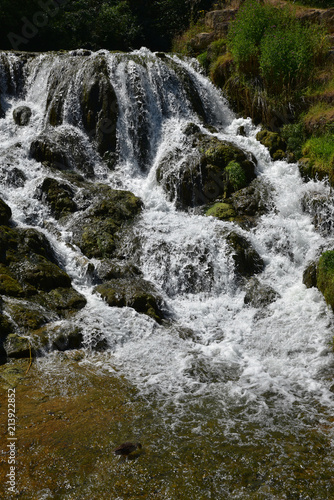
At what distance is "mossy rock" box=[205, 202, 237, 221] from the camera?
432 inches

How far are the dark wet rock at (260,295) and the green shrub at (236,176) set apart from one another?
3.62 m

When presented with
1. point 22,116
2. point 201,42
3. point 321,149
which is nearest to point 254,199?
point 321,149

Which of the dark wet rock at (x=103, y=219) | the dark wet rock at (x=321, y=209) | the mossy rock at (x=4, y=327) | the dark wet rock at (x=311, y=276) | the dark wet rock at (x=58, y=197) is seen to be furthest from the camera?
the dark wet rock at (x=58, y=197)

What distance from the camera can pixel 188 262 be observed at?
964 centimetres

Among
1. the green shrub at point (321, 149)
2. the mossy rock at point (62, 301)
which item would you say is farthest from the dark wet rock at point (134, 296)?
the green shrub at point (321, 149)

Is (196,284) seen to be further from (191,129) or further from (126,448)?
(191,129)

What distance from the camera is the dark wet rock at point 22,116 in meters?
14.2

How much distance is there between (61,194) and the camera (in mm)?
11484

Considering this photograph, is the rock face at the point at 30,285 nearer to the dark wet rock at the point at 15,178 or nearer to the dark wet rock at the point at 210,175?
the dark wet rock at the point at 15,178

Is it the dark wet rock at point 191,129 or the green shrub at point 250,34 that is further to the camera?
the green shrub at point 250,34

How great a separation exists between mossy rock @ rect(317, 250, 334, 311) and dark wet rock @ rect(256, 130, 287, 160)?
5.00 m

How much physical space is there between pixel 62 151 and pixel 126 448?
1023 centimetres

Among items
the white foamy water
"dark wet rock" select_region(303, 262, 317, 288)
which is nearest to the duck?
the white foamy water

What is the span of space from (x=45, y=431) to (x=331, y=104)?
1192 cm
